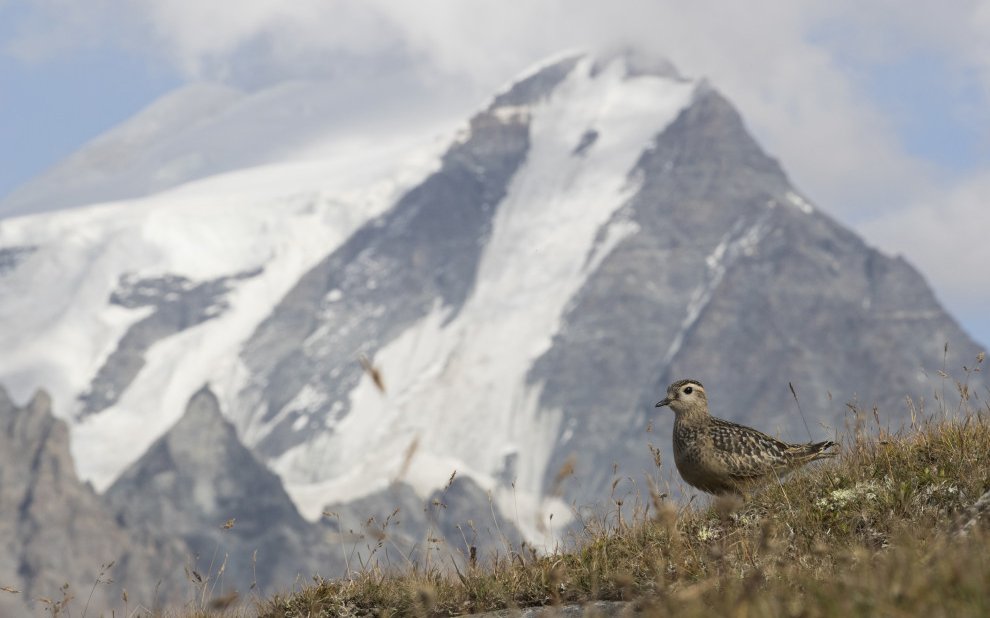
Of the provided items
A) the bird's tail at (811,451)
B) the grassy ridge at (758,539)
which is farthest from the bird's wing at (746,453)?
the grassy ridge at (758,539)

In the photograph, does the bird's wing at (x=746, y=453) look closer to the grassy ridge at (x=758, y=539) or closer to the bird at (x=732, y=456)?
the bird at (x=732, y=456)

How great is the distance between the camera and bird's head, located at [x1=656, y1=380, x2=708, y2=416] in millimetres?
14086

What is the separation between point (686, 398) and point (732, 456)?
4.53 ft

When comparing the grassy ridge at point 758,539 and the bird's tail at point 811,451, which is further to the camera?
the bird's tail at point 811,451

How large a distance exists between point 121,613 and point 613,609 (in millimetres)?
6137

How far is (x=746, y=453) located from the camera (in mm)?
13031

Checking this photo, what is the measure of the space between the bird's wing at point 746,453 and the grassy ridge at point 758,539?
0.49 m

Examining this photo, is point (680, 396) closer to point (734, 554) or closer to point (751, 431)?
point (751, 431)

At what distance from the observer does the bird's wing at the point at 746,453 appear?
1298cm

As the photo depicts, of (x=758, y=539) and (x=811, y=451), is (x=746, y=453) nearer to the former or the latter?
(x=811, y=451)

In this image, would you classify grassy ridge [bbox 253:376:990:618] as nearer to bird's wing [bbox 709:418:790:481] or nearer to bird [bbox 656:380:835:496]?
bird [bbox 656:380:835:496]

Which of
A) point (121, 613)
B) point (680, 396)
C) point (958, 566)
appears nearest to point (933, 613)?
point (958, 566)

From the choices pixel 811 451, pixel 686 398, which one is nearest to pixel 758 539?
pixel 811 451

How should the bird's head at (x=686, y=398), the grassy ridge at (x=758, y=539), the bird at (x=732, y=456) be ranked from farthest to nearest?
the bird's head at (x=686, y=398), the bird at (x=732, y=456), the grassy ridge at (x=758, y=539)
